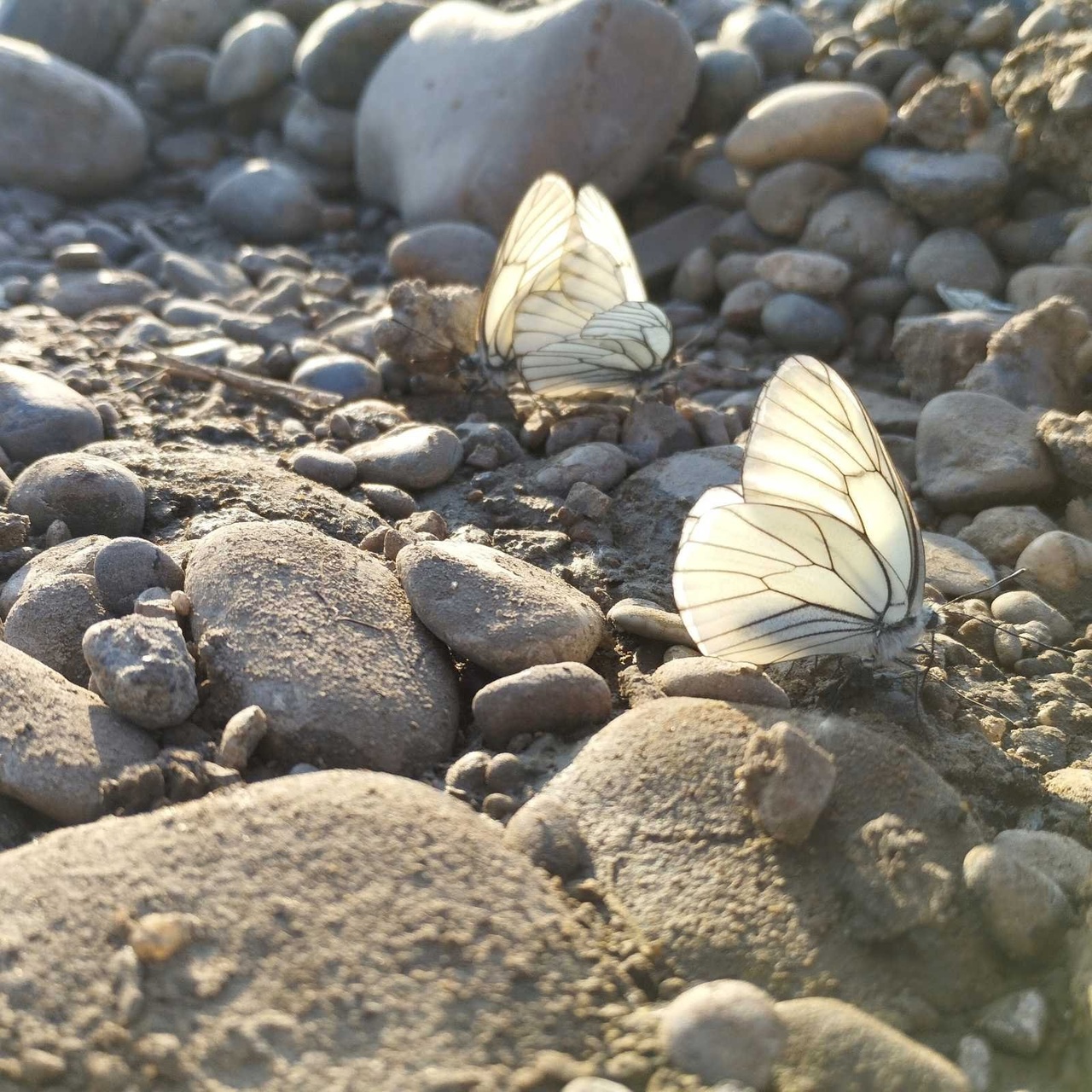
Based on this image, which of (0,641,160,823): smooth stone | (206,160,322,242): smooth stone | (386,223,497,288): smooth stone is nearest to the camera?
(0,641,160,823): smooth stone

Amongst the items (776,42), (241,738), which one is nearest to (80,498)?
(241,738)

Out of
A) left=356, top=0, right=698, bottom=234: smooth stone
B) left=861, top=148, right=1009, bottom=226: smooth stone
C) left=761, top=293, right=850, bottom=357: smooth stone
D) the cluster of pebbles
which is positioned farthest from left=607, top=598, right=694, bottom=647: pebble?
left=356, top=0, right=698, bottom=234: smooth stone

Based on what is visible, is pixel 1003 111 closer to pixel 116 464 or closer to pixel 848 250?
pixel 848 250

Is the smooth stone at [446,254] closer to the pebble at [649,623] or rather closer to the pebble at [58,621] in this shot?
the pebble at [649,623]

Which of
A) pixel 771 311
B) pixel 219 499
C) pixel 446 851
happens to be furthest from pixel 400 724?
pixel 771 311

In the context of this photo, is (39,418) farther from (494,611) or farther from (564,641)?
(564,641)

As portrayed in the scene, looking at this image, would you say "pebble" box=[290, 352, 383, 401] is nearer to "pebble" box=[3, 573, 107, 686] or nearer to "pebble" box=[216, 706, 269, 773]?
"pebble" box=[3, 573, 107, 686]
